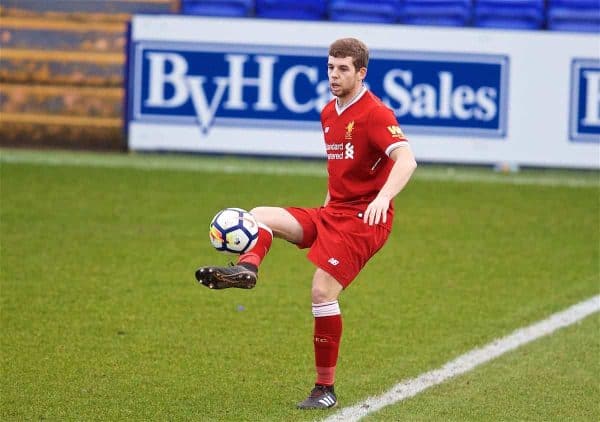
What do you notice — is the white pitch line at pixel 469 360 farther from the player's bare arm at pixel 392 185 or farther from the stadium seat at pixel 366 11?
the stadium seat at pixel 366 11

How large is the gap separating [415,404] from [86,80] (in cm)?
1068

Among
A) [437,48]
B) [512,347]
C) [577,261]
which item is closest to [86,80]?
→ [437,48]

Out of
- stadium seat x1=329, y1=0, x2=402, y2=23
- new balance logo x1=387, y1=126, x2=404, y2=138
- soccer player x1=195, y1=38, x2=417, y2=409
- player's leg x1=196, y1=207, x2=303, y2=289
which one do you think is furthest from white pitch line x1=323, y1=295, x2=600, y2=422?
stadium seat x1=329, y1=0, x2=402, y2=23

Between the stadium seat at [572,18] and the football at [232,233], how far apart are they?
10.0 m

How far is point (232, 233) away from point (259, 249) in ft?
0.64

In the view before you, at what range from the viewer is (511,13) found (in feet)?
52.3

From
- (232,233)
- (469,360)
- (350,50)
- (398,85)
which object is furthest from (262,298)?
(398,85)

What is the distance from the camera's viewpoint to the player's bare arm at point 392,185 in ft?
20.1

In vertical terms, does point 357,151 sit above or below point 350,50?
below

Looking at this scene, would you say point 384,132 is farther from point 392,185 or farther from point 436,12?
point 436,12

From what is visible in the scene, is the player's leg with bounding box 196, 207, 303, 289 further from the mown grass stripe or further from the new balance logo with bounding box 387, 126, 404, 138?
the mown grass stripe

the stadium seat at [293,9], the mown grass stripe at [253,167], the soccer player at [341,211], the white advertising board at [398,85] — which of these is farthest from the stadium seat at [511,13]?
the soccer player at [341,211]

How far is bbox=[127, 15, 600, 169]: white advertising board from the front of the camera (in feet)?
50.0

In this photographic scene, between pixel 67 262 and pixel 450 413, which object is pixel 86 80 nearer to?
pixel 67 262
